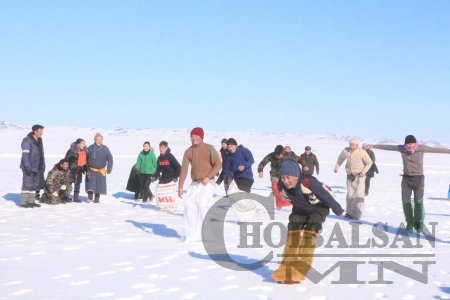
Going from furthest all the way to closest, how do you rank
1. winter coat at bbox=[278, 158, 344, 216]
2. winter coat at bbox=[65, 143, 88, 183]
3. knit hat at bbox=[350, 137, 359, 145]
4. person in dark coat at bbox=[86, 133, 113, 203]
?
person in dark coat at bbox=[86, 133, 113, 203] → winter coat at bbox=[65, 143, 88, 183] → knit hat at bbox=[350, 137, 359, 145] → winter coat at bbox=[278, 158, 344, 216]

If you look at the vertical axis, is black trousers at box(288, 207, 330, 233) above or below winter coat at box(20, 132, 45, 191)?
below

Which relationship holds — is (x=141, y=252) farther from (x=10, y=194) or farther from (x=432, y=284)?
(x=10, y=194)

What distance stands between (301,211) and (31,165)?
7554 millimetres

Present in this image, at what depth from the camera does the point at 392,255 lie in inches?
287

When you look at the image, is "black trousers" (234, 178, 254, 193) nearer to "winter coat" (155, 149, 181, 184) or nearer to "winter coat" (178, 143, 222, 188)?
"winter coat" (155, 149, 181, 184)

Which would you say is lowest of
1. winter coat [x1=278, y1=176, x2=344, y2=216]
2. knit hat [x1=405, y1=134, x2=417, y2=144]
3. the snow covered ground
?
the snow covered ground

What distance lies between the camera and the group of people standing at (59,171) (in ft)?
37.3

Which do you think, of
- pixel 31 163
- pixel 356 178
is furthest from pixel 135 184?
pixel 356 178

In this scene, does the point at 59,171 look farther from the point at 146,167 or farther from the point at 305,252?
the point at 305,252

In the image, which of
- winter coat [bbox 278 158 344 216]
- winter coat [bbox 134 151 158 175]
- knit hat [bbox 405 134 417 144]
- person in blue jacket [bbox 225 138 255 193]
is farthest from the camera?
winter coat [bbox 134 151 158 175]

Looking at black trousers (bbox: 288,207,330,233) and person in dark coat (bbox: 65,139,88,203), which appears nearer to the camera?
black trousers (bbox: 288,207,330,233)

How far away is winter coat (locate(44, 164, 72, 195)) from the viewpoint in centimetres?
1248

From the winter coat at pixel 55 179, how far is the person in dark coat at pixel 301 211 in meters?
8.24

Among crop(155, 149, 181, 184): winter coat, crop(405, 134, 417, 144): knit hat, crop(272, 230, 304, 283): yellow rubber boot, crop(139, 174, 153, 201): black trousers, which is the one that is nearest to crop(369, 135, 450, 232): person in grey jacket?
crop(405, 134, 417, 144): knit hat
